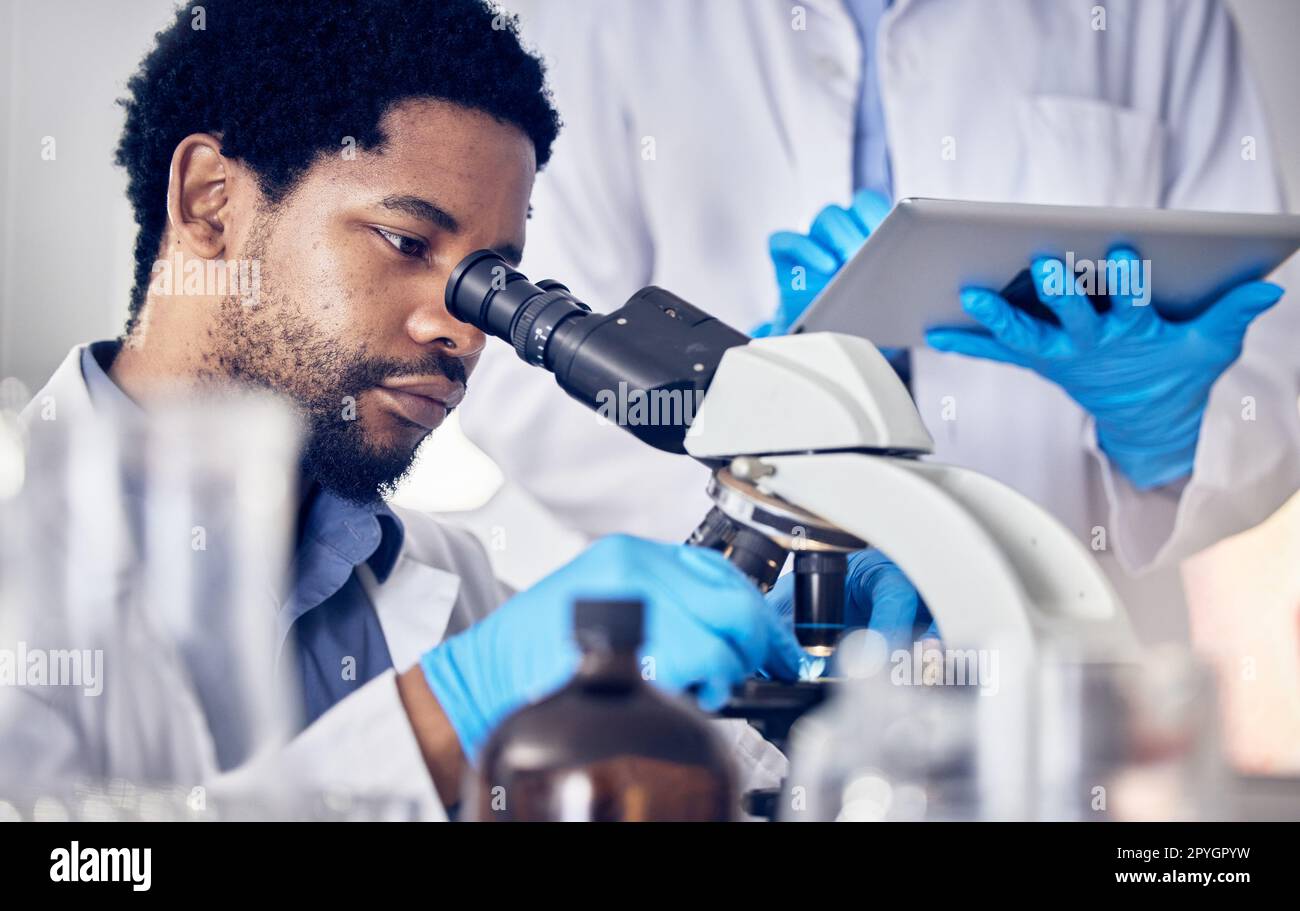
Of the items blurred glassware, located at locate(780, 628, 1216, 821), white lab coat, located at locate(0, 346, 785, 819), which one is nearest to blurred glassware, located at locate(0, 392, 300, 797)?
white lab coat, located at locate(0, 346, 785, 819)

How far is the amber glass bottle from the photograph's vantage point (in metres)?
0.61

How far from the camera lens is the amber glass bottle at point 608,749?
2.01 feet

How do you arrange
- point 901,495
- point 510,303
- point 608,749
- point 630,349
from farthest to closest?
point 510,303 → point 630,349 → point 901,495 → point 608,749

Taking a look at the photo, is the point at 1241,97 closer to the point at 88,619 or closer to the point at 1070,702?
the point at 1070,702

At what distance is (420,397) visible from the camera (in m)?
1.52

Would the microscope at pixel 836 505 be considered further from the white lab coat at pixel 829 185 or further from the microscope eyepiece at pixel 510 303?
the white lab coat at pixel 829 185

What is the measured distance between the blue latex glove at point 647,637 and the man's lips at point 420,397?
57 cm

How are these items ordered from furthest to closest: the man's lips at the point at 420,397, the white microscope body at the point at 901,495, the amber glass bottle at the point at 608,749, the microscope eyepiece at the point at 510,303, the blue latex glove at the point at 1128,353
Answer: the man's lips at the point at 420,397 < the blue latex glove at the point at 1128,353 < the microscope eyepiece at the point at 510,303 < the white microscope body at the point at 901,495 < the amber glass bottle at the point at 608,749

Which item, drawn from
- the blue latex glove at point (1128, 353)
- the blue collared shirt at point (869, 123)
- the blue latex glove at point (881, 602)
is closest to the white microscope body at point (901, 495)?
the blue latex glove at point (881, 602)

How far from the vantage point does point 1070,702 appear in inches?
28.5

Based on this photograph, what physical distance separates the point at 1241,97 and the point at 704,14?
0.83 metres

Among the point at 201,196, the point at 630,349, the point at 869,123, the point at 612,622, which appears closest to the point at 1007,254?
the point at 630,349

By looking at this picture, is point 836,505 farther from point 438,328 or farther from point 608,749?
point 438,328

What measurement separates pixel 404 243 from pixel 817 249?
0.52 metres
